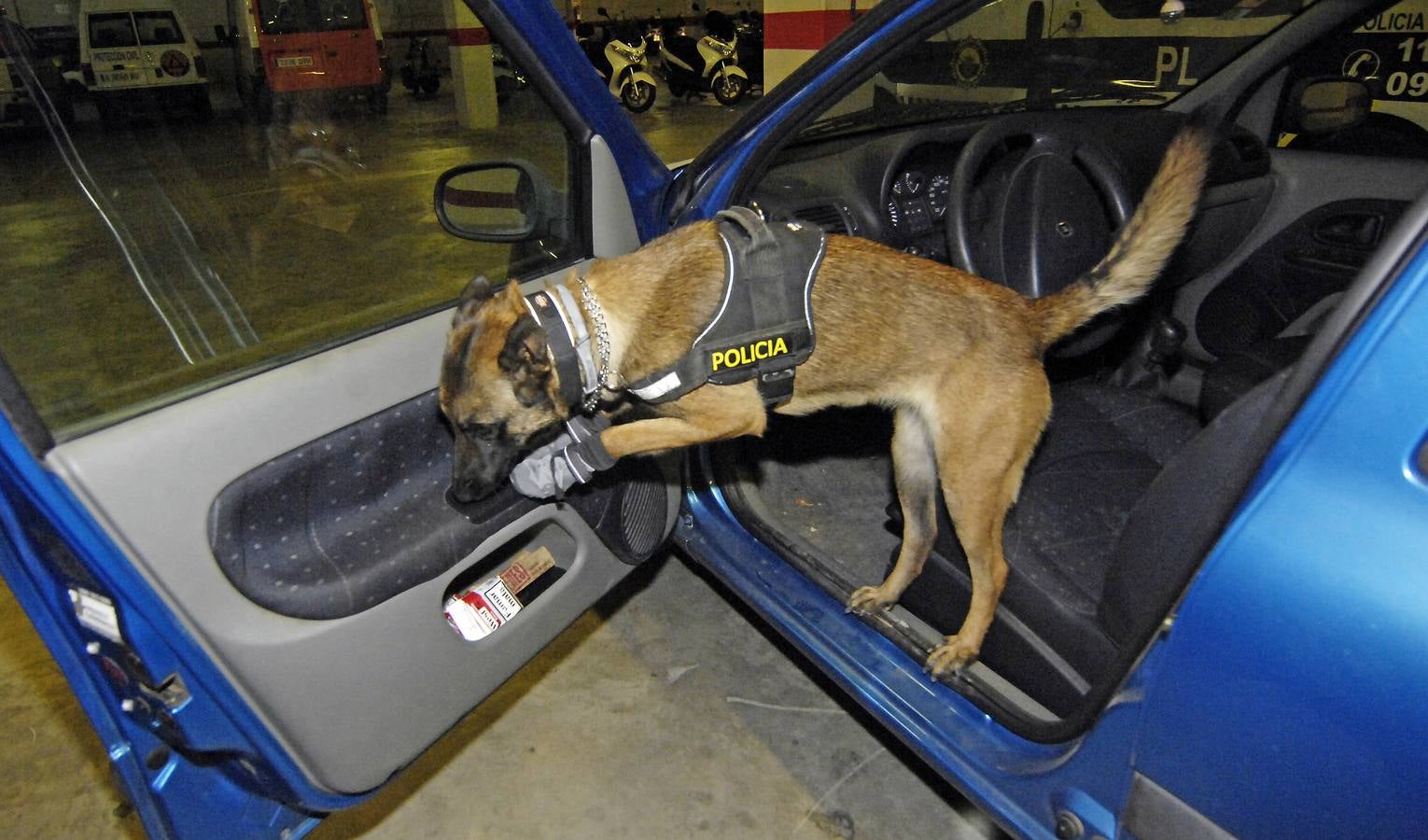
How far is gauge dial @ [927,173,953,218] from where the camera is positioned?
9.86 feet

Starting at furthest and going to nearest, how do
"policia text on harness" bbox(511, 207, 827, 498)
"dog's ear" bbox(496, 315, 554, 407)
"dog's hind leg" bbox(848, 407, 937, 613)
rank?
"dog's hind leg" bbox(848, 407, 937, 613), "policia text on harness" bbox(511, 207, 827, 498), "dog's ear" bbox(496, 315, 554, 407)

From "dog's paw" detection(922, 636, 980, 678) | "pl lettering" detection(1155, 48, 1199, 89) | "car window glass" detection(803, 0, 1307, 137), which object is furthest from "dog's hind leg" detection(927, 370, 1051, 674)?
"pl lettering" detection(1155, 48, 1199, 89)

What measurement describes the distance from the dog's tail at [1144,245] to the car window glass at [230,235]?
1.25 m

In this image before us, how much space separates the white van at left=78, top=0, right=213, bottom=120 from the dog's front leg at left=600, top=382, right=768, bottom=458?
3.29m

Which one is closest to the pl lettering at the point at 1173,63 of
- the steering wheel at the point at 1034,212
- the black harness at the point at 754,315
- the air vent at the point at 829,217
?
the steering wheel at the point at 1034,212

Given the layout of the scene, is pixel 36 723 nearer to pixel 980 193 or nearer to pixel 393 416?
pixel 393 416

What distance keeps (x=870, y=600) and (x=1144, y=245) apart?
3.81 ft

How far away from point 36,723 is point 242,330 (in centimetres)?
183

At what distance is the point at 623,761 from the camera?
8.08 ft

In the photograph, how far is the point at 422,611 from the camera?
1.63 m

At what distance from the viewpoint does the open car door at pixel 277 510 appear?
1.27 m

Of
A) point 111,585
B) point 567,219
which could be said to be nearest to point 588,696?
point 567,219

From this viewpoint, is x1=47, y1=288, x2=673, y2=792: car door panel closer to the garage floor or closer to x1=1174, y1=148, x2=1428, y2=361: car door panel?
the garage floor

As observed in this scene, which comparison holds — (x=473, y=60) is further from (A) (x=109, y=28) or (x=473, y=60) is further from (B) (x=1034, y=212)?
(A) (x=109, y=28)
